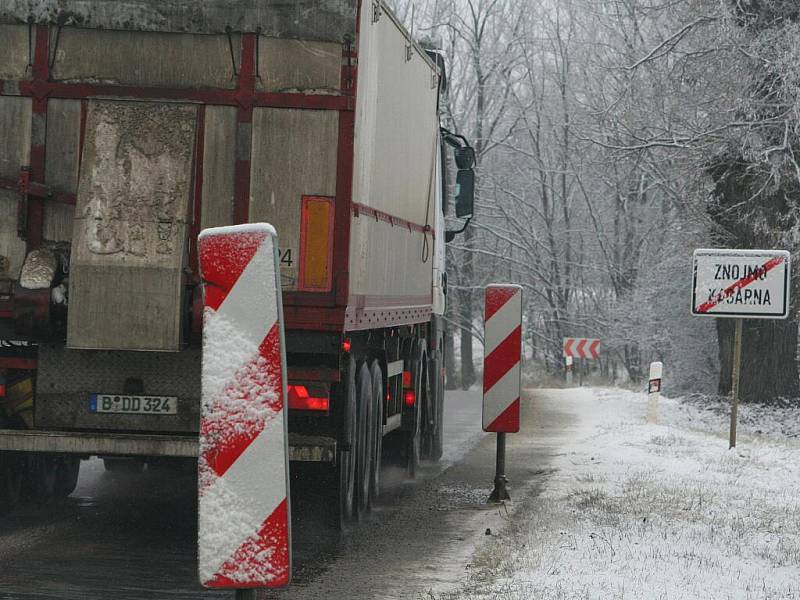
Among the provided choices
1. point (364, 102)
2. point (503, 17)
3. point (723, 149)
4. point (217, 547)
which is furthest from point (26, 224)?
point (503, 17)

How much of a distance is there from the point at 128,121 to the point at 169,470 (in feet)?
18.1

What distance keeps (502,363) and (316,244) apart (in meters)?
3.34

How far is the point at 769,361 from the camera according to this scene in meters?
26.4

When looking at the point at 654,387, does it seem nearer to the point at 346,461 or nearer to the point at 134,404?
the point at 346,461

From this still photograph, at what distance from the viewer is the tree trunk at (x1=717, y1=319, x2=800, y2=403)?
26156mm

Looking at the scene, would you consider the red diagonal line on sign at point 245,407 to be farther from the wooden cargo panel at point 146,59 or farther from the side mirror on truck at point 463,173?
the side mirror on truck at point 463,173

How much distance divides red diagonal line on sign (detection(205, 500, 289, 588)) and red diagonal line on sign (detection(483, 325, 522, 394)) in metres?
6.96

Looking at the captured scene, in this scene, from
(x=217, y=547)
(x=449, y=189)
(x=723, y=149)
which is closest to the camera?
(x=217, y=547)

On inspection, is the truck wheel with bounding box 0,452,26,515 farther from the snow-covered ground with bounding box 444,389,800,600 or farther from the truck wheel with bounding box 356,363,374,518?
the snow-covered ground with bounding box 444,389,800,600

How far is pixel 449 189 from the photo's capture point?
53.5 feet

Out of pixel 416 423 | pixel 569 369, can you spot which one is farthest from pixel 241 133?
pixel 569 369

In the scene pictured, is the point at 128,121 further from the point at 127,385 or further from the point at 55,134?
the point at 127,385

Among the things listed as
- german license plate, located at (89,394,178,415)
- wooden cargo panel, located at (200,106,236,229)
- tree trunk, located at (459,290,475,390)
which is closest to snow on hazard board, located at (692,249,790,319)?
wooden cargo panel, located at (200,106,236,229)

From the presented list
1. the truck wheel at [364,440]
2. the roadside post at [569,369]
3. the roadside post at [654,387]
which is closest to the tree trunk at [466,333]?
the roadside post at [569,369]
